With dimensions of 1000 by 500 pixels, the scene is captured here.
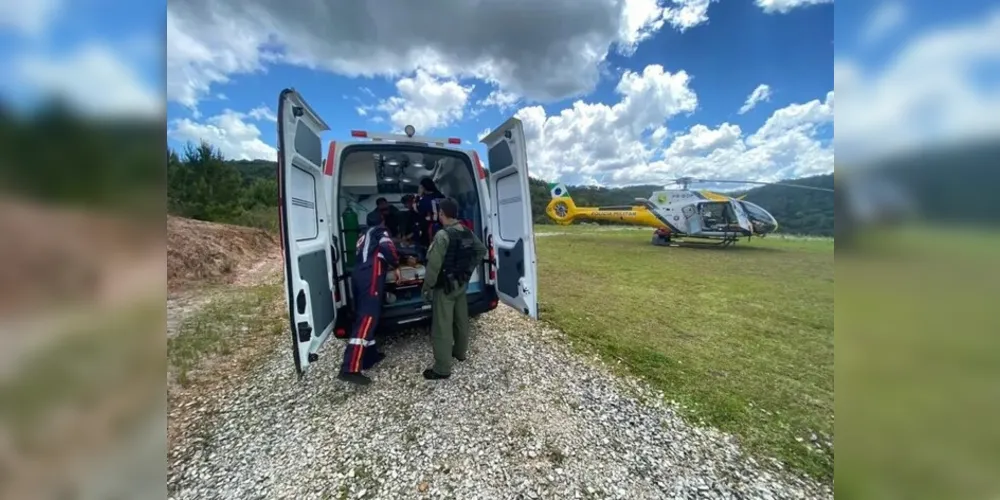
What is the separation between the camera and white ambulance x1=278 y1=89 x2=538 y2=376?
2377 millimetres

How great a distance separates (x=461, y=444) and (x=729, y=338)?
381 cm

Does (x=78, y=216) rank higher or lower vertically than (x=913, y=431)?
higher

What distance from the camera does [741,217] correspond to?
1496 cm

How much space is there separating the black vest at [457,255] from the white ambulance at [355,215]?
55cm

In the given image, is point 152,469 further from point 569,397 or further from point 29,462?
point 569,397

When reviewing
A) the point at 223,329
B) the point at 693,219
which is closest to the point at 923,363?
the point at 223,329

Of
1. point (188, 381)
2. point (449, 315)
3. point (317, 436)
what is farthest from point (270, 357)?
point (449, 315)

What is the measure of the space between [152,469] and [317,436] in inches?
72.8

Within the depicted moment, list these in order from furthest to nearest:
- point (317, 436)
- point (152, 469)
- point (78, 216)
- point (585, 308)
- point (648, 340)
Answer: point (585, 308)
point (648, 340)
point (317, 436)
point (152, 469)
point (78, 216)

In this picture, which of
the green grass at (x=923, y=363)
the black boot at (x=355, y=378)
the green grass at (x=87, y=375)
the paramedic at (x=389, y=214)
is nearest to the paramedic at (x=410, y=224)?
the paramedic at (x=389, y=214)

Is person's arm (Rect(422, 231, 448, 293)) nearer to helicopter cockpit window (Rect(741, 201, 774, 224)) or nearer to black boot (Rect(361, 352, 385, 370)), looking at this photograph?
black boot (Rect(361, 352, 385, 370))

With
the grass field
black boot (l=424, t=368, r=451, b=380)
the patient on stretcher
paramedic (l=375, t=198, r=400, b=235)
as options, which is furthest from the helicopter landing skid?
black boot (l=424, t=368, r=451, b=380)

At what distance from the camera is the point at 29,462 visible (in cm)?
56

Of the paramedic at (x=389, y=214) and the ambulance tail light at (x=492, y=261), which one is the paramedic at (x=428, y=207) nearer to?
the paramedic at (x=389, y=214)
